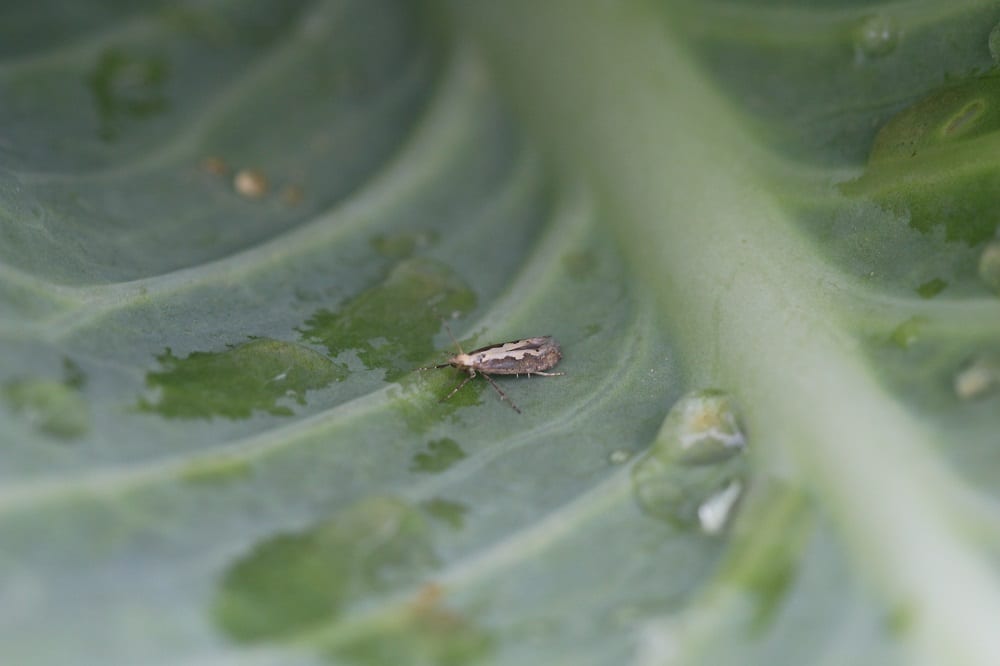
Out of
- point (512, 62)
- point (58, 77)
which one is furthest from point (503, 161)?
point (58, 77)

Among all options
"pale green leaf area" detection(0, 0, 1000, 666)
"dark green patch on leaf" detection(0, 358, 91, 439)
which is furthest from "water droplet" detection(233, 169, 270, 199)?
"dark green patch on leaf" detection(0, 358, 91, 439)

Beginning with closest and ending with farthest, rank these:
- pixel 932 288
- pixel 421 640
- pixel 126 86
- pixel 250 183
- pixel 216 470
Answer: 1. pixel 421 640
2. pixel 216 470
3. pixel 932 288
4. pixel 250 183
5. pixel 126 86

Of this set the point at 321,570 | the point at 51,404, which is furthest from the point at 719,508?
the point at 51,404

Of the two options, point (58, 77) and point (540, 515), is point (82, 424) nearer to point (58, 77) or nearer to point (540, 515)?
point (540, 515)

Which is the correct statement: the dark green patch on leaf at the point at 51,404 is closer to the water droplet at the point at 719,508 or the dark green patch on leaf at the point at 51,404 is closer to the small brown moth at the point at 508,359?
the small brown moth at the point at 508,359

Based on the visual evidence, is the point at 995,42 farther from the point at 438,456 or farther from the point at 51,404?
the point at 51,404

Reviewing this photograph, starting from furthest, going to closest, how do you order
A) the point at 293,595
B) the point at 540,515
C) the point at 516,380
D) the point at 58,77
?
the point at 58,77 < the point at 516,380 < the point at 540,515 < the point at 293,595

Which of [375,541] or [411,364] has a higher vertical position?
[411,364]
